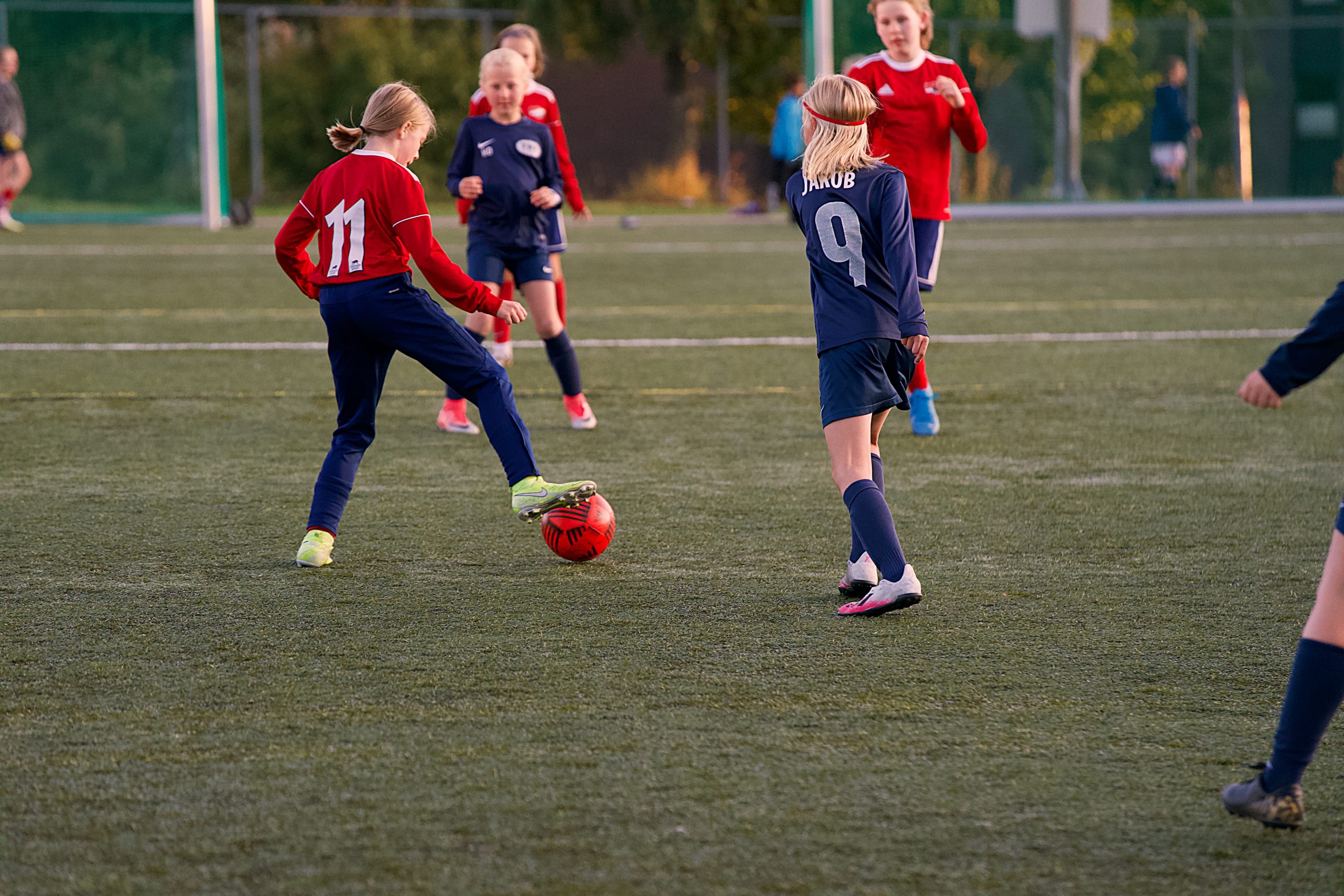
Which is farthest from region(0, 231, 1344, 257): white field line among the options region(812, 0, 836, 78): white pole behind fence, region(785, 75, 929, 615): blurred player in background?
region(785, 75, 929, 615): blurred player in background

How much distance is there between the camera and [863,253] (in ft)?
15.3

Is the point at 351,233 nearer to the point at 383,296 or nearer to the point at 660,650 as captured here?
the point at 383,296

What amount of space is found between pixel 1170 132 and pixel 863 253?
74.8ft

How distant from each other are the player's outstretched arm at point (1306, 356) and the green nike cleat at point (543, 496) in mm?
2491

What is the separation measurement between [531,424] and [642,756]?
15.4 feet

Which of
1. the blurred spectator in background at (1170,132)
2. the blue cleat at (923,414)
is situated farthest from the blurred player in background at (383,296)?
the blurred spectator in background at (1170,132)

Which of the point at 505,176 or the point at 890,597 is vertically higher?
the point at 505,176

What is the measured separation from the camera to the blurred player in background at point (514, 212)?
25.4 ft

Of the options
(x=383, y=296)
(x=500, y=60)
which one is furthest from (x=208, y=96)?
(x=383, y=296)

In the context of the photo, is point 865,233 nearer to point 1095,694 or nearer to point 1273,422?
→ point 1095,694

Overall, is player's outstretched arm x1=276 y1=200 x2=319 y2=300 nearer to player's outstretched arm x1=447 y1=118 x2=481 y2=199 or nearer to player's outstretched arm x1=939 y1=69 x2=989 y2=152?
player's outstretched arm x1=447 y1=118 x2=481 y2=199

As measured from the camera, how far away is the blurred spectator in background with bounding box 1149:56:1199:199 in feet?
84.7

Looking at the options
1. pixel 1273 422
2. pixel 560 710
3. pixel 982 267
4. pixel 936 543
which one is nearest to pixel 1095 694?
pixel 560 710

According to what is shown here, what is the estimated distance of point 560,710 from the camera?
3.74 meters
